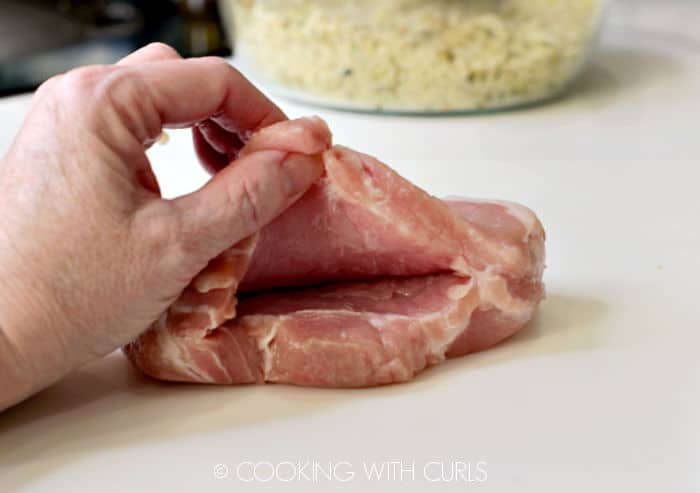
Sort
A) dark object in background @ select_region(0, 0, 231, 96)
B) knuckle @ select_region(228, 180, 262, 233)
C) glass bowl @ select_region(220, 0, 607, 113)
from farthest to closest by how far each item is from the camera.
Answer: dark object in background @ select_region(0, 0, 231, 96) < glass bowl @ select_region(220, 0, 607, 113) < knuckle @ select_region(228, 180, 262, 233)

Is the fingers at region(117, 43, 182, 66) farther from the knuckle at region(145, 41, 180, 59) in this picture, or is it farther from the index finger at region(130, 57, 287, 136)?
the index finger at region(130, 57, 287, 136)

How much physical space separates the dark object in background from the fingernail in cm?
159

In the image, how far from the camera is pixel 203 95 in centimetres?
115

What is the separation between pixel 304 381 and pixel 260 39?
49.8 inches

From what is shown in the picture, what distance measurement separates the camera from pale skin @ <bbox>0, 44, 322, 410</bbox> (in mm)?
1069

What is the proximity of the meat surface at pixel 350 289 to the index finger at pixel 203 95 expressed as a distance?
44mm

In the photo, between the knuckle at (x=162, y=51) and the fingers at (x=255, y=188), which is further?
the knuckle at (x=162, y=51)

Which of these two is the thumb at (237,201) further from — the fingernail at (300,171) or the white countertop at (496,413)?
the white countertop at (496,413)

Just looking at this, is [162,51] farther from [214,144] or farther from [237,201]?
[237,201]

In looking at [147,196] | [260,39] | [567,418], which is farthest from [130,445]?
[260,39]

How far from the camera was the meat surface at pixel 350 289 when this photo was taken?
1.17m

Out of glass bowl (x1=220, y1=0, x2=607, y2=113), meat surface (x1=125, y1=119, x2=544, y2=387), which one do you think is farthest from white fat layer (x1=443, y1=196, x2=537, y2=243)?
glass bowl (x1=220, y1=0, x2=607, y2=113)

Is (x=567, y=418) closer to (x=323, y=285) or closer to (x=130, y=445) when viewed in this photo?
(x=323, y=285)

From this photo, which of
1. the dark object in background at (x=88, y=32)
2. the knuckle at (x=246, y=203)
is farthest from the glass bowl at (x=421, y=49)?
the knuckle at (x=246, y=203)
